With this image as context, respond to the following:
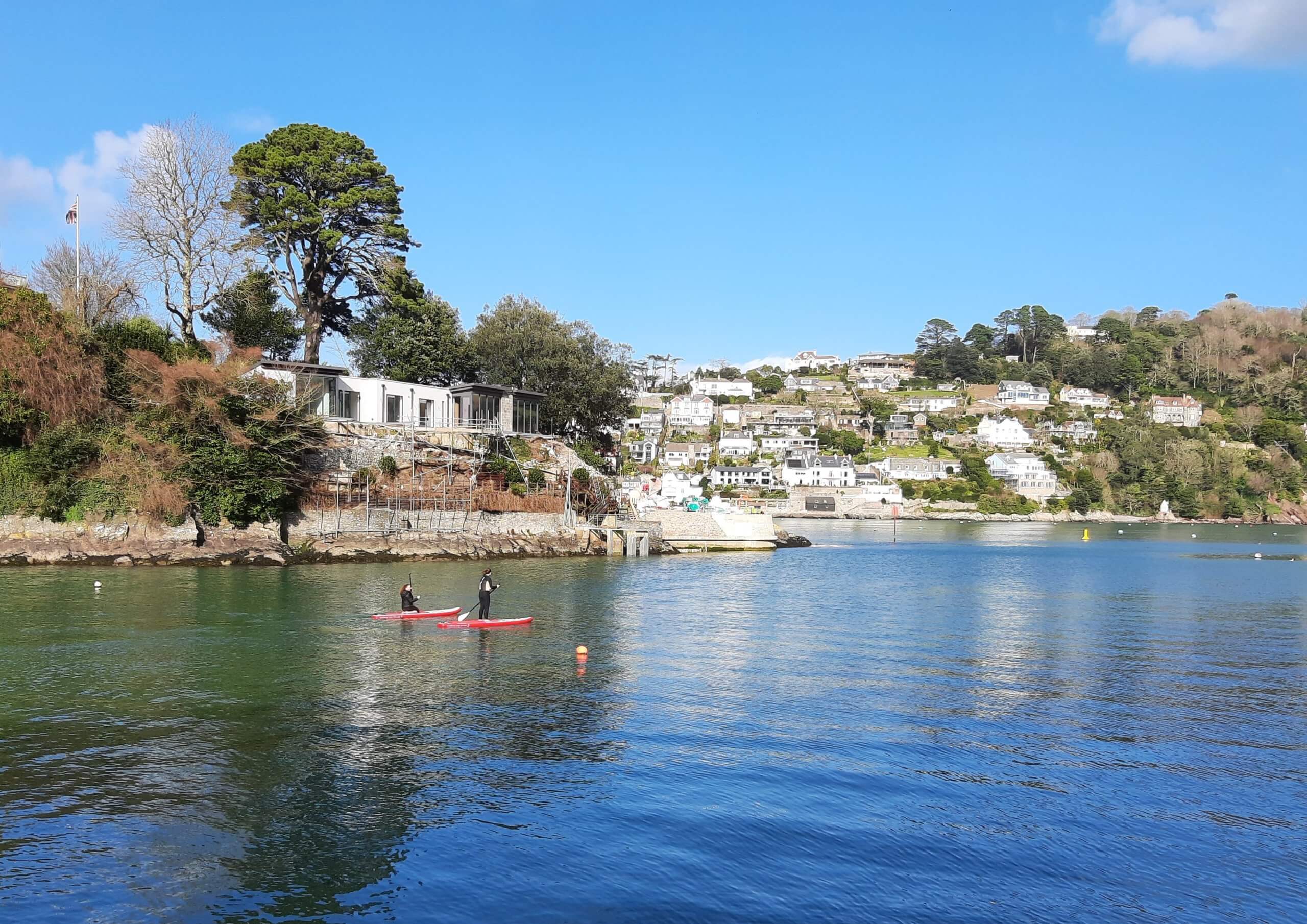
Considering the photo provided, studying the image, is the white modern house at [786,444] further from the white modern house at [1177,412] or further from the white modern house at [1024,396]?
the white modern house at [1177,412]

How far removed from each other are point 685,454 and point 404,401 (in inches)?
4682

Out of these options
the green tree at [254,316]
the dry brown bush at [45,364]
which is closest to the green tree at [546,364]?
the green tree at [254,316]

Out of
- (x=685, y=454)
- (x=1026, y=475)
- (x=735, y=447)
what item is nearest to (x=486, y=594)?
(x=1026, y=475)

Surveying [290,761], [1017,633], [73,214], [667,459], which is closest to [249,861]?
[290,761]

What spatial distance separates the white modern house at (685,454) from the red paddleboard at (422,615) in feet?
449

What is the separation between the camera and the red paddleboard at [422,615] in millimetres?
29844

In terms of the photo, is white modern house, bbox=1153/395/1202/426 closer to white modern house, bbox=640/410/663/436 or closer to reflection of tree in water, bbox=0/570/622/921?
white modern house, bbox=640/410/663/436

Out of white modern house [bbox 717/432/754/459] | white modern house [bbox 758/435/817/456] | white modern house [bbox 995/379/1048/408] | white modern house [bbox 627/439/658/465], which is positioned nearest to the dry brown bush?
white modern house [bbox 758/435/817/456]

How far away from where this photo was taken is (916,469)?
160000mm

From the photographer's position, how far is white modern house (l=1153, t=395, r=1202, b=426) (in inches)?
7082

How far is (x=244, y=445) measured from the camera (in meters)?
46.6

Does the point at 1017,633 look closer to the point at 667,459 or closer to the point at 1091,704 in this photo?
the point at 1091,704

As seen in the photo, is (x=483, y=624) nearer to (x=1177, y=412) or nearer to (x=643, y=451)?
(x=643, y=451)

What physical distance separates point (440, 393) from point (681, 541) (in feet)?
62.1
